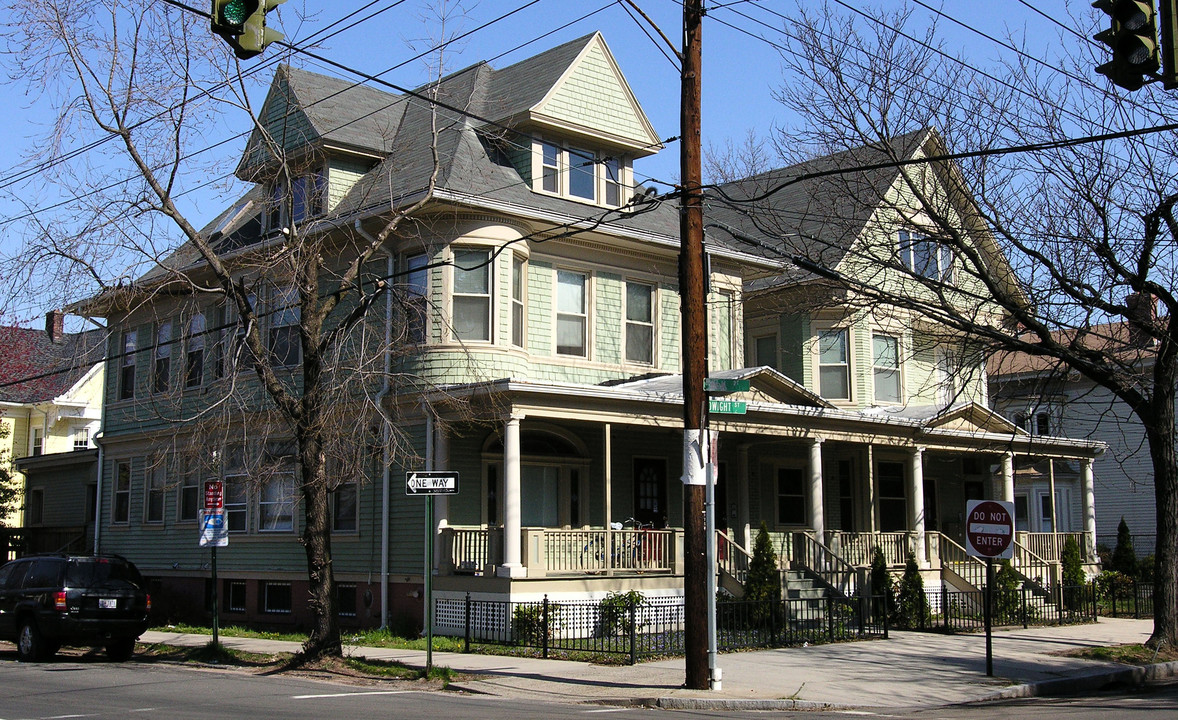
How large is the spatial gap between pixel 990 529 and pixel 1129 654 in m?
4.25

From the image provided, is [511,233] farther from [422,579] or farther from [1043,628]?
[1043,628]

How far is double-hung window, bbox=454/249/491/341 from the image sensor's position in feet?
71.8

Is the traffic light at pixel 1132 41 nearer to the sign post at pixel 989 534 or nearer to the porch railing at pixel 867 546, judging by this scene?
the sign post at pixel 989 534

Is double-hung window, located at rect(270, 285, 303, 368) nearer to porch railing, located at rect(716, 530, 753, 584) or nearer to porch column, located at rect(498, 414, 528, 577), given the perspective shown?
porch column, located at rect(498, 414, 528, 577)

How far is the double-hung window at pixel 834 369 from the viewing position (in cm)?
2847

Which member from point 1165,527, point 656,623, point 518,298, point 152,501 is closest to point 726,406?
point 656,623

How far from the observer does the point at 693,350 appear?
47.9 ft

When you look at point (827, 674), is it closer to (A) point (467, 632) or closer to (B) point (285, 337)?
(A) point (467, 632)

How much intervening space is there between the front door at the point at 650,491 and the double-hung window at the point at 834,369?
17.8 feet

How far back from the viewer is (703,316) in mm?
14727

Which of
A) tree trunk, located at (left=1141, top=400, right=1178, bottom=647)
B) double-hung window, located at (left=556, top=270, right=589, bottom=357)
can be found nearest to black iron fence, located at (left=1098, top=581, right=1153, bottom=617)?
tree trunk, located at (left=1141, top=400, right=1178, bottom=647)

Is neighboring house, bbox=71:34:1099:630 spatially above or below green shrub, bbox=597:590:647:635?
above

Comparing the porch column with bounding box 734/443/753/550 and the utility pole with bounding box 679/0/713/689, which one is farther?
the porch column with bounding box 734/443/753/550

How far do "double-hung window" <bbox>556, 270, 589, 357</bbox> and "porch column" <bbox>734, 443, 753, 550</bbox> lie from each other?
15.8ft
